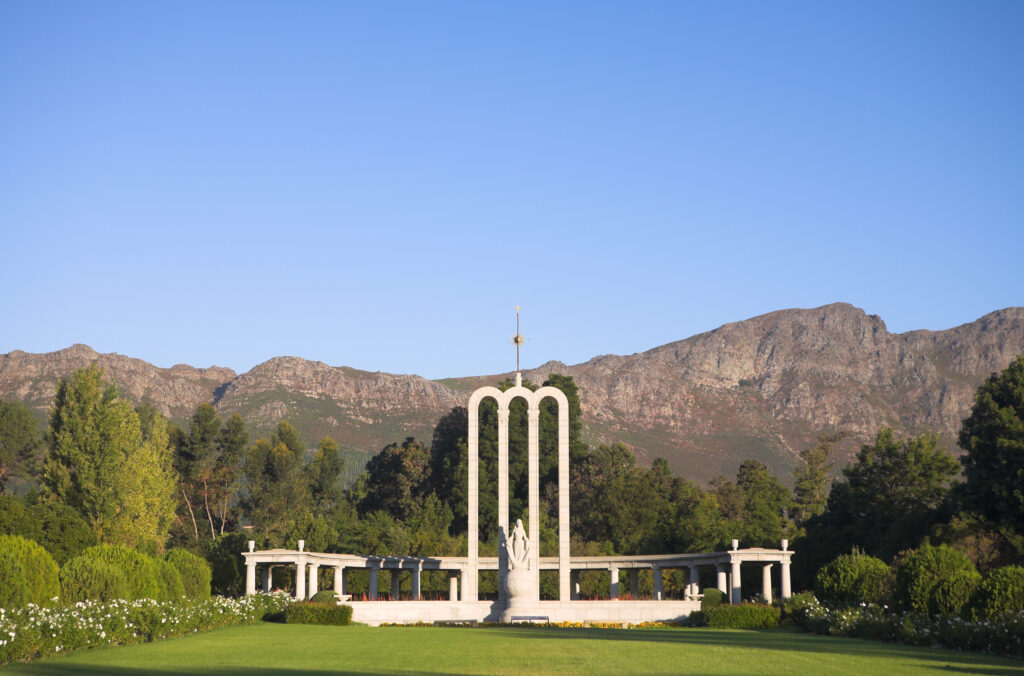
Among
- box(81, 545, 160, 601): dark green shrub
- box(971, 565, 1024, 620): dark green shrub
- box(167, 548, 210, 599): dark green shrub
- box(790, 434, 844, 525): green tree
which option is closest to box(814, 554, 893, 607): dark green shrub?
box(971, 565, 1024, 620): dark green shrub

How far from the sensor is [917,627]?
22.9 meters

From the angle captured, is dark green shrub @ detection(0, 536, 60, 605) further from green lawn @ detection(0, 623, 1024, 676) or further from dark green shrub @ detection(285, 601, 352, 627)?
dark green shrub @ detection(285, 601, 352, 627)

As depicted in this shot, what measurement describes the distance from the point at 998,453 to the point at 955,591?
1356 centimetres

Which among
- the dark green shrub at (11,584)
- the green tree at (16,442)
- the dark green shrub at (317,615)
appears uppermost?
the green tree at (16,442)

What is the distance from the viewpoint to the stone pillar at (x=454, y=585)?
49.0 meters

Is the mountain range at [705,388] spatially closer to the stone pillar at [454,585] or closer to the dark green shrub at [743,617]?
the stone pillar at [454,585]

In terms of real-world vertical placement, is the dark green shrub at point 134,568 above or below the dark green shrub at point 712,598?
above

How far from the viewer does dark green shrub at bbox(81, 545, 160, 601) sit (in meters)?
27.3

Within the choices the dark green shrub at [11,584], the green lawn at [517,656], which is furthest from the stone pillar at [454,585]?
the dark green shrub at [11,584]

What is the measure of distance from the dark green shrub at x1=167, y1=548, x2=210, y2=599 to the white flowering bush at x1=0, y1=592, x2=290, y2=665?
2295mm

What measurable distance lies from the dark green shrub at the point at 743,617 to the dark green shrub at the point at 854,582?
5.67 ft

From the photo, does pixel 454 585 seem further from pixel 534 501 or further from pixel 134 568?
pixel 134 568

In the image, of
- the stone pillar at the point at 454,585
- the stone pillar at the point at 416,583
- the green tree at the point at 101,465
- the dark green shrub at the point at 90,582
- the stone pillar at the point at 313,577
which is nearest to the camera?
the dark green shrub at the point at 90,582

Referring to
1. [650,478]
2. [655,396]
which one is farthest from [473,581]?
[655,396]
